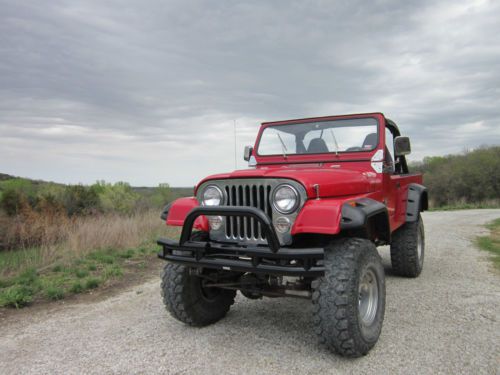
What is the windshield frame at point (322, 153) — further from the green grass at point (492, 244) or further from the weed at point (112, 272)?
the green grass at point (492, 244)

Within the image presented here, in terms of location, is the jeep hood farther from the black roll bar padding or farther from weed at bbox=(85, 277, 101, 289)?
weed at bbox=(85, 277, 101, 289)

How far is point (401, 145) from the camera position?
15.5 ft

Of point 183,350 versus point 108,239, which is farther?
point 108,239

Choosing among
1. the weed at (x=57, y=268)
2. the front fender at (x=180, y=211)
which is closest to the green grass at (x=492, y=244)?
the front fender at (x=180, y=211)

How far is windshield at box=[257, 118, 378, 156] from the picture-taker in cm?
451

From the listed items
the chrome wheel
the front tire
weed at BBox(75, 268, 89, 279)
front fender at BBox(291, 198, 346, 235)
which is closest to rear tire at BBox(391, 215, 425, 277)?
the chrome wheel

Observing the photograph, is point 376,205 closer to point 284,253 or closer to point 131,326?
point 284,253

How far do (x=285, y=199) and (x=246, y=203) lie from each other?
350mm

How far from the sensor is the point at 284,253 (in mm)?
2740

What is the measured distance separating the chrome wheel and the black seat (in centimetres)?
174

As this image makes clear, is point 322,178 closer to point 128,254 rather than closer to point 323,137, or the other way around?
point 323,137

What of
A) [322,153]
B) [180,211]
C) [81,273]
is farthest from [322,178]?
[81,273]

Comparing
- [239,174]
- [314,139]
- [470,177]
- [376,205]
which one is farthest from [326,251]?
[470,177]

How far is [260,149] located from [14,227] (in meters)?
8.96
